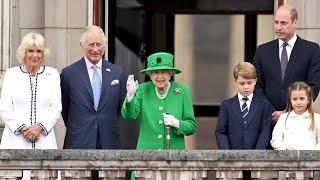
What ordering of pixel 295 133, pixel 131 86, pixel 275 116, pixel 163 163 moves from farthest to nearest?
pixel 275 116
pixel 295 133
pixel 131 86
pixel 163 163

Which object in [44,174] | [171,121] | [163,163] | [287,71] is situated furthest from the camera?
[287,71]

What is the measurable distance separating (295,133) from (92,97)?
1.80 metres

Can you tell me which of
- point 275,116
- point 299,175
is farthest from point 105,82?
point 299,175

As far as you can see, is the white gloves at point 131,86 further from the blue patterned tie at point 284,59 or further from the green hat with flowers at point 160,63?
the blue patterned tie at point 284,59

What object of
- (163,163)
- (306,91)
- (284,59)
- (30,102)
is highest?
(284,59)

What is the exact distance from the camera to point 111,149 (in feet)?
37.0

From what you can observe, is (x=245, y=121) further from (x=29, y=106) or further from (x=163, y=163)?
(x=29, y=106)

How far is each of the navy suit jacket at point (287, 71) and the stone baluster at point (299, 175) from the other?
1051 mm

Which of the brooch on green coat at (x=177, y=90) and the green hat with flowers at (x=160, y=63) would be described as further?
the brooch on green coat at (x=177, y=90)

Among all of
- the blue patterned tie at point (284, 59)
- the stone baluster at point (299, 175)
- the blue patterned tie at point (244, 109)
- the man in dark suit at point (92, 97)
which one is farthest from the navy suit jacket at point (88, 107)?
the stone baluster at point (299, 175)

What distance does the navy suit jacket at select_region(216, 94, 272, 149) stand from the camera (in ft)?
37.0

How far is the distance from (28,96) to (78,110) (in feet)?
1.58

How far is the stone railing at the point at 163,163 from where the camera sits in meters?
10.6

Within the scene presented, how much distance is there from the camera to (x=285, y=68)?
456 inches
